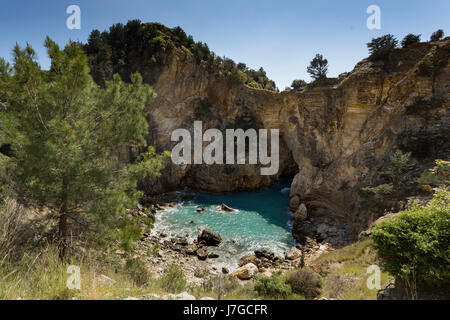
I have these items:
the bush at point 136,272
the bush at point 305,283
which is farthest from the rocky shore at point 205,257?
the bush at point 305,283

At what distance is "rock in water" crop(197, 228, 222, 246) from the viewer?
12172mm

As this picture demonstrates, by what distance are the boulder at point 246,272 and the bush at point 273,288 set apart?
4134mm

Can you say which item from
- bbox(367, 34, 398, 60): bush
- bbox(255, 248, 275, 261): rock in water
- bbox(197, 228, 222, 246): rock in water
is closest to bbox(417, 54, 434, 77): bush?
bbox(367, 34, 398, 60): bush

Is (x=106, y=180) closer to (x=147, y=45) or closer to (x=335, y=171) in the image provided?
(x=335, y=171)

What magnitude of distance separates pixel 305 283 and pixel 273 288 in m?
1.01

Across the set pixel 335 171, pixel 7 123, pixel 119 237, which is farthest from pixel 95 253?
pixel 335 171

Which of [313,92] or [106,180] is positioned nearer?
[106,180]

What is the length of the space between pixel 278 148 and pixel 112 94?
21.6 metres

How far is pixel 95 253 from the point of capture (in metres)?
5.29

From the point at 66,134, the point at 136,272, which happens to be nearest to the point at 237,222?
the point at 136,272

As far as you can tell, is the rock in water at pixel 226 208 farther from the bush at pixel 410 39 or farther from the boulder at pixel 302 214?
the bush at pixel 410 39

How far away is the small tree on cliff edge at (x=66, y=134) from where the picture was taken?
422 cm

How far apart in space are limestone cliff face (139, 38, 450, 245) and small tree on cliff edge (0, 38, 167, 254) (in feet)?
39.7

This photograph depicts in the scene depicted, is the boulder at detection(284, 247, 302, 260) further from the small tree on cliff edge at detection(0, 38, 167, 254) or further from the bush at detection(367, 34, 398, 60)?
the bush at detection(367, 34, 398, 60)
